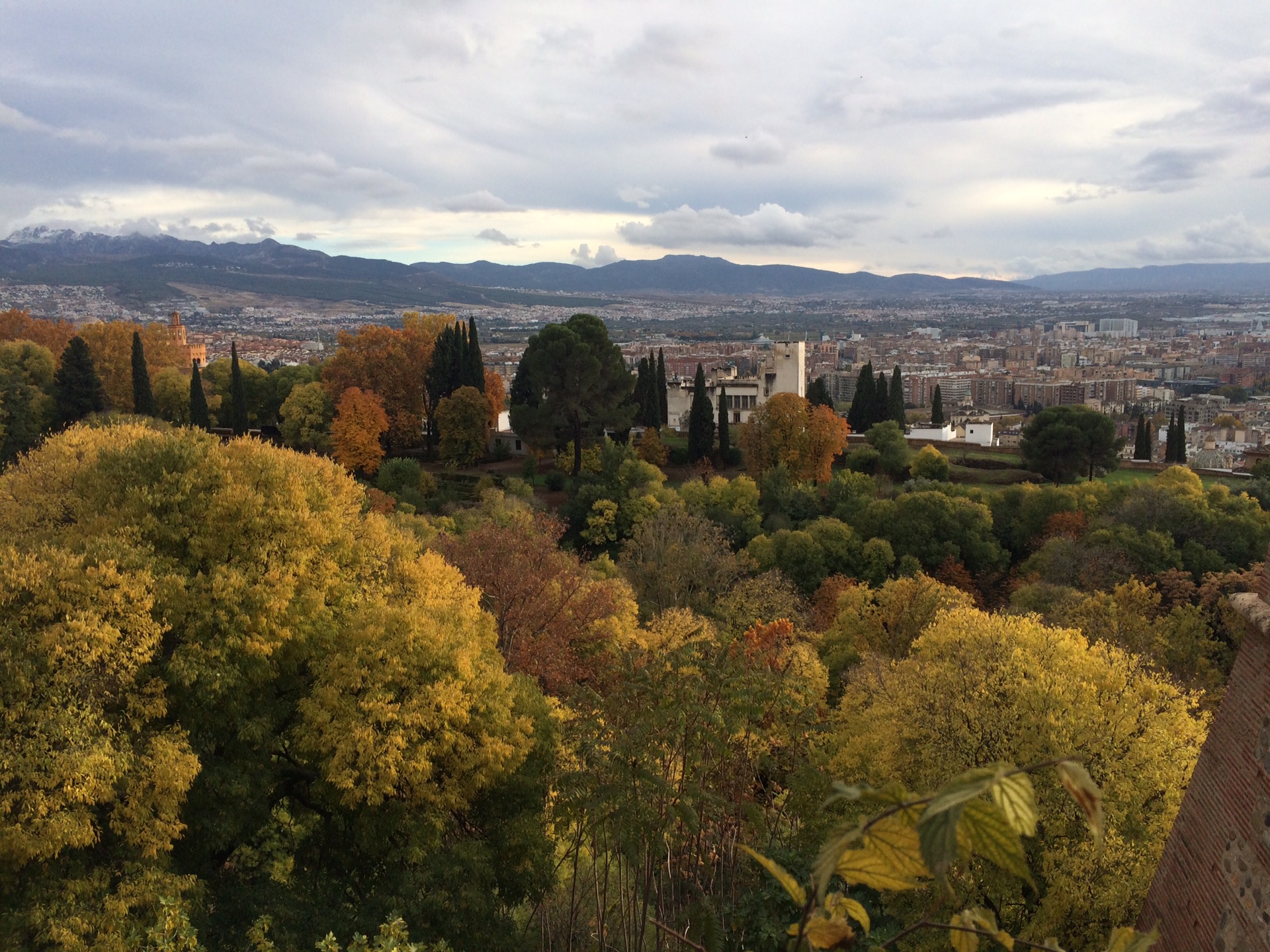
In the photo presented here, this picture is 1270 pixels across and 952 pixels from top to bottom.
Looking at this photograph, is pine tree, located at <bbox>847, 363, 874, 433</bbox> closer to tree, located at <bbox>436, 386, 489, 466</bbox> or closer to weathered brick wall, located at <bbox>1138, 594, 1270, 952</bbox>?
tree, located at <bbox>436, 386, 489, 466</bbox>

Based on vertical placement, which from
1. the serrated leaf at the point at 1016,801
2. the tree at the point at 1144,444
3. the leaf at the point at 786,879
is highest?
the serrated leaf at the point at 1016,801

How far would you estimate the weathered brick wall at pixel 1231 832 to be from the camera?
4559mm

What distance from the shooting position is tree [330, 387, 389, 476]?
1462 inches

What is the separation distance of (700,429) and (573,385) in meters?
6.52

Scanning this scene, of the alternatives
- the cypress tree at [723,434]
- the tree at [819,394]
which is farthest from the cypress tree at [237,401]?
the tree at [819,394]

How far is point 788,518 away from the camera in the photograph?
3291 cm

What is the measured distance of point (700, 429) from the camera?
41.3m

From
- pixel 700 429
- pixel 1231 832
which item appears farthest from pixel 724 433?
pixel 1231 832

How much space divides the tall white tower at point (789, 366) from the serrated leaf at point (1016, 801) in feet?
167

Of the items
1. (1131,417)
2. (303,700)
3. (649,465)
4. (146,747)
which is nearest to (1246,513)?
(649,465)

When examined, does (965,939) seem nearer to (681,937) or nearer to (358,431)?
(681,937)

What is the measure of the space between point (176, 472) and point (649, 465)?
25.0m

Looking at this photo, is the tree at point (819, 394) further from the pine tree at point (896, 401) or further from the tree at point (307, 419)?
the tree at point (307, 419)

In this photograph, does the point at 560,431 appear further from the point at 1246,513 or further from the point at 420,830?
the point at 420,830
